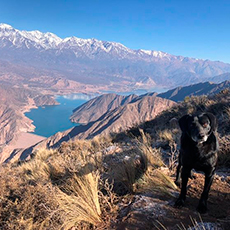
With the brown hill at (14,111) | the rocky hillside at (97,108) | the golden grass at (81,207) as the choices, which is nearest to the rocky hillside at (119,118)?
the brown hill at (14,111)

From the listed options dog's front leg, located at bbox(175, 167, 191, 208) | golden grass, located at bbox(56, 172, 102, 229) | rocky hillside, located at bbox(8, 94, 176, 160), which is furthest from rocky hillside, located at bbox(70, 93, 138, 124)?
dog's front leg, located at bbox(175, 167, 191, 208)

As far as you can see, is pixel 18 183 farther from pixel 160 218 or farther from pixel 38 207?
pixel 160 218

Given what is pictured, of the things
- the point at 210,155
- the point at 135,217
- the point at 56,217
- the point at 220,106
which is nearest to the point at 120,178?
the point at 135,217

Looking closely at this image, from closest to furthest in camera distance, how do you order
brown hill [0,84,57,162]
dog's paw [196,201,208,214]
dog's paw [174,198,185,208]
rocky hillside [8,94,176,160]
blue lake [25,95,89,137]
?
dog's paw [196,201,208,214], dog's paw [174,198,185,208], rocky hillside [8,94,176,160], brown hill [0,84,57,162], blue lake [25,95,89,137]

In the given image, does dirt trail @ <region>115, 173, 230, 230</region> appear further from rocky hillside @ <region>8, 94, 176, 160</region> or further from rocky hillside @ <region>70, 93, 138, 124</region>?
rocky hillside @ <region>70, 93, 138, 124</region>

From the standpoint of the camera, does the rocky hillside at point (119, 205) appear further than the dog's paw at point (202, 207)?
No

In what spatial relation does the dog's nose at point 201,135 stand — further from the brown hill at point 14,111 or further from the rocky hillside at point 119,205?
the brown hill at point 14,111
